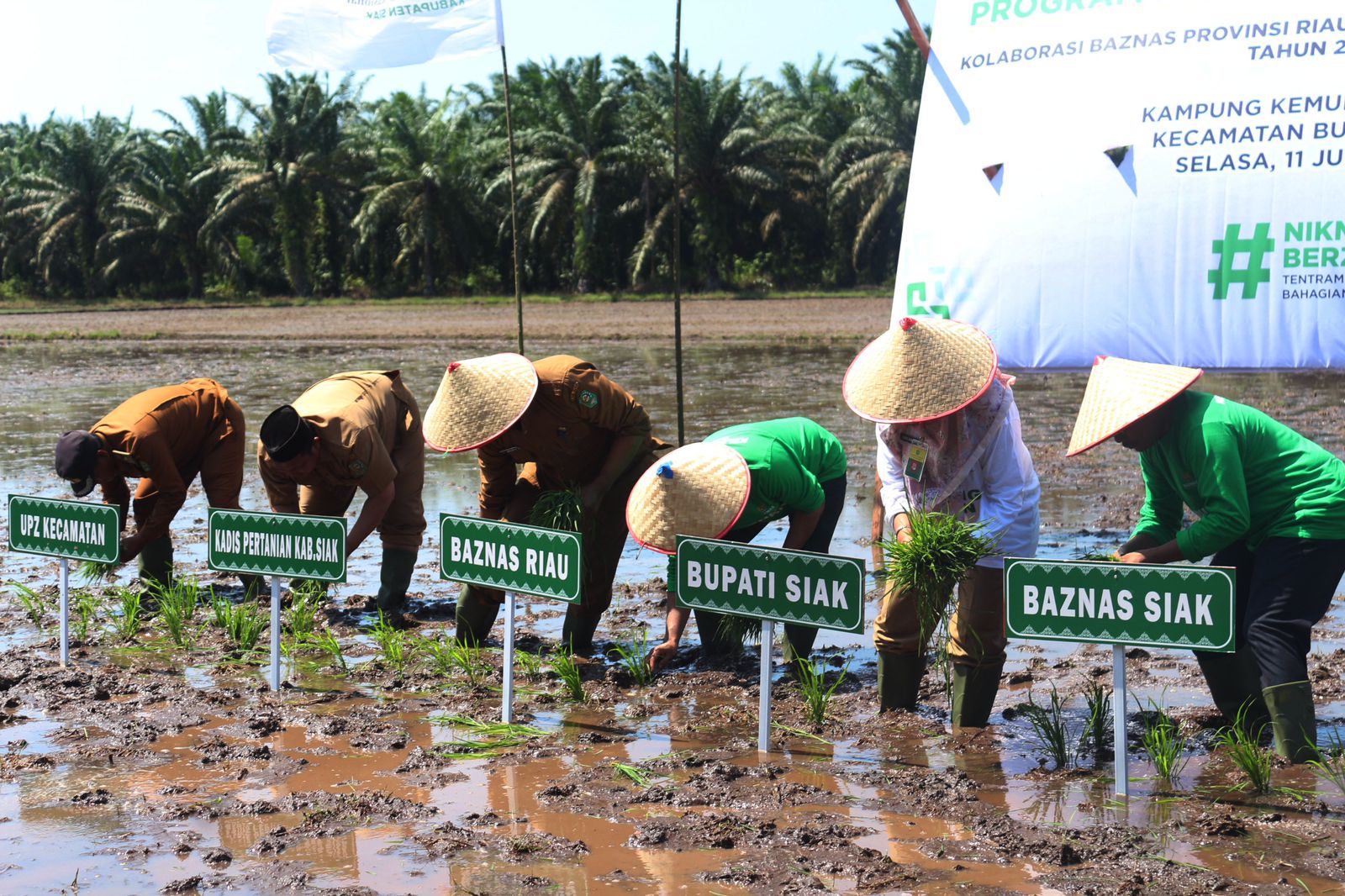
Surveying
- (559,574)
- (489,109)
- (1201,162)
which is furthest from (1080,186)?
(489,109)

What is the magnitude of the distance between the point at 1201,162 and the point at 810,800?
352 cm

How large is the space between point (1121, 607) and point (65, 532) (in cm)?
473

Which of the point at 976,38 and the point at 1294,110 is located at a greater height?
the point at 976,38

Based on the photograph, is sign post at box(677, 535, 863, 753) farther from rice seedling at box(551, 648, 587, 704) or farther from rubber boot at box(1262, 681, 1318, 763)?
rubber boot at box(1262, 681, 1318, 763)

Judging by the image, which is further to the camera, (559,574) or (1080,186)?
(1080,186)

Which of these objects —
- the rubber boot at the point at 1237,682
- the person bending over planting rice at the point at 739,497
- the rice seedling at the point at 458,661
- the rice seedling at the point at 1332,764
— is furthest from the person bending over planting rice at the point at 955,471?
the rice seedling at the point at 458,661

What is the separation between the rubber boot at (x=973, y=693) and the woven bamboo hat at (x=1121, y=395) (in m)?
0.99

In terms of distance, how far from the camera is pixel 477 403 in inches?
237

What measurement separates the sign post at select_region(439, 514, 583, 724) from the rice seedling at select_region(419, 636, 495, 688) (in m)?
0.35

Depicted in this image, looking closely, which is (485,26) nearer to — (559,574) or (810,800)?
(559,574)

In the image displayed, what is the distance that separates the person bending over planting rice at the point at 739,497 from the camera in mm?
5332

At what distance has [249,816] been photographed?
459 centimetres

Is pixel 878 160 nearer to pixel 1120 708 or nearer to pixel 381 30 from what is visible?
pixel 381 30

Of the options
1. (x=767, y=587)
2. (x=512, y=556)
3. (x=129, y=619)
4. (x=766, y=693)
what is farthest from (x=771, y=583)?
(x=129, y=619)
